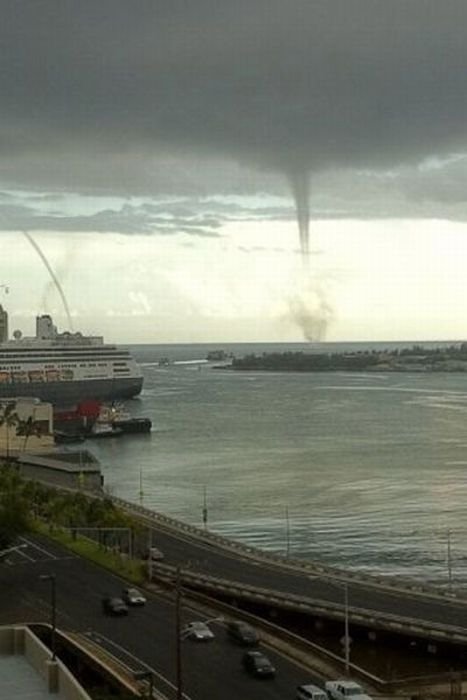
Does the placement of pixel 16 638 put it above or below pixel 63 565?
above

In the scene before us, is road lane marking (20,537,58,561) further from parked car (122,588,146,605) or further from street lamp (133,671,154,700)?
street lamp (133,671,154,700)

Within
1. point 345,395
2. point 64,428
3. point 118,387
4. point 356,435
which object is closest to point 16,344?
point 118,387

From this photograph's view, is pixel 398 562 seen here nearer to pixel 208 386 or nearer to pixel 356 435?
pixel 356 435

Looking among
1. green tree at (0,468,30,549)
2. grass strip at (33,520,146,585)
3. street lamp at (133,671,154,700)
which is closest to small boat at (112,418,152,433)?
grass strip at (33,520,146,585)

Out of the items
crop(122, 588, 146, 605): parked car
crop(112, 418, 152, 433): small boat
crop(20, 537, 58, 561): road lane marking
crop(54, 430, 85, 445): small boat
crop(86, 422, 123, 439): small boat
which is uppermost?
crop(122, 588, 146, 605): parked car

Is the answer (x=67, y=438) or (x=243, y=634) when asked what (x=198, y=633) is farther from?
(x=67, y=438)
